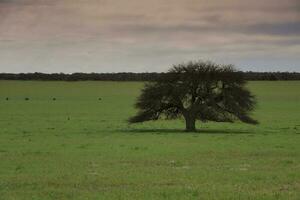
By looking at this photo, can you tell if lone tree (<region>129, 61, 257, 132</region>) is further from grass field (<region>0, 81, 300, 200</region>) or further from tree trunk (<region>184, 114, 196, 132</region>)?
grass field (<region>0, 81, 300, 200</region>)

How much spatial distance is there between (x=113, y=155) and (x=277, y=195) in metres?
12.9

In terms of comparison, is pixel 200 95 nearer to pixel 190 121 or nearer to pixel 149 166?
pixel 190 121

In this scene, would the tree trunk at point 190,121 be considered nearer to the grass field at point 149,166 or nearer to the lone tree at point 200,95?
the lone tree at point 200,95

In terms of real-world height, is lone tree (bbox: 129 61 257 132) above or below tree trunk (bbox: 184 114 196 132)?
above

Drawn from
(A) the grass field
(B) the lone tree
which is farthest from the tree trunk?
(A) the grass field

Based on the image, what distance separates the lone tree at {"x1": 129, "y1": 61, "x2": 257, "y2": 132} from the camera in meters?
46.9

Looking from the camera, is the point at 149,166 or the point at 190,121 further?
the point at 190,121

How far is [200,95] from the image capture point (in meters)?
47.6

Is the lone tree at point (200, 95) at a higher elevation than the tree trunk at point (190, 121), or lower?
higher

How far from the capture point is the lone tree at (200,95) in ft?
154

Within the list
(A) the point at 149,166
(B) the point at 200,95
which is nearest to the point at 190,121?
(B) the point at 200,95

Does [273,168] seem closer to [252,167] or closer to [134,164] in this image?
[252,167]

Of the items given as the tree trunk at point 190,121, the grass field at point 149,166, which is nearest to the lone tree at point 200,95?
the tree trunk at point 190,121

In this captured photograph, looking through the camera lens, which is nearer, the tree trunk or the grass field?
the grass field
